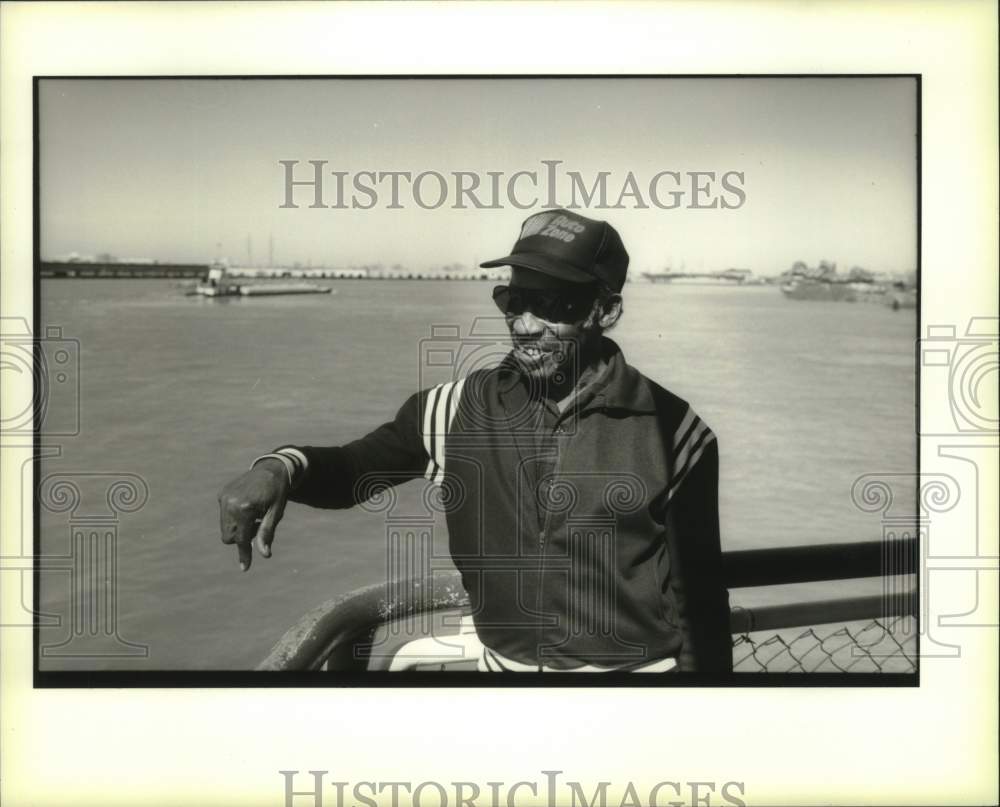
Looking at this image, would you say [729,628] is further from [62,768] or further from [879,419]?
[62,768]

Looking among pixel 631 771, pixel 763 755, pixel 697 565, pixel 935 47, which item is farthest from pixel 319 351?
pixel 935 47

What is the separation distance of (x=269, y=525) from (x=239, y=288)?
0.63 m

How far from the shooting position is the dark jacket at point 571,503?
3.12 m

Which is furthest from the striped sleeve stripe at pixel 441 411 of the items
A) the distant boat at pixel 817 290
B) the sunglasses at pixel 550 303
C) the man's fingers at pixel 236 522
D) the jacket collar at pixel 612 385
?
the distant boat at pixel 817 290

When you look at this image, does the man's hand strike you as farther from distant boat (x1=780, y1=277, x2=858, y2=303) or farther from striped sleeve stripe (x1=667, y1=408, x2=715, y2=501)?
distant boat (x1=780, y1=277, x2=858, y2=303)

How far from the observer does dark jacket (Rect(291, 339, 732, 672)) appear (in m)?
3.12

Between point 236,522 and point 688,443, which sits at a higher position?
point 688,443

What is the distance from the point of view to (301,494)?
10.3ft

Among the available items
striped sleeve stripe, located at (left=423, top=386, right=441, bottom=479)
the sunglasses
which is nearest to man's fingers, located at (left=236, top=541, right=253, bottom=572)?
striped sleeve stripe, located at (left=423, top=386, right=441, bottom=479)

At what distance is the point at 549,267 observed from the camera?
3.11m

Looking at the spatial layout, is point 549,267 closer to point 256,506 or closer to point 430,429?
point 430,429

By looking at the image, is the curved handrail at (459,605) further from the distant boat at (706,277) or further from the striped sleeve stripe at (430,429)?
the distant boat at (706,277)

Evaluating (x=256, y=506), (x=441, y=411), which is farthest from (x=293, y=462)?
(x=441, y=411)

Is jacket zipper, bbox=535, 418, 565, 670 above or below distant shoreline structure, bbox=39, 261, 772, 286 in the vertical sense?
below
